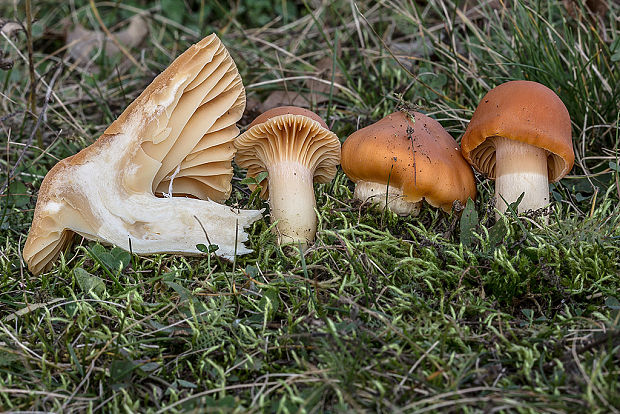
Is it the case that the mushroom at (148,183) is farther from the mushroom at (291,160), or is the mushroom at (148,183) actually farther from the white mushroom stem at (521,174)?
the white mushroom stem at (521,174)

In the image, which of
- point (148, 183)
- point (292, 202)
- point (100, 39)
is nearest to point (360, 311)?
point (292, 202)

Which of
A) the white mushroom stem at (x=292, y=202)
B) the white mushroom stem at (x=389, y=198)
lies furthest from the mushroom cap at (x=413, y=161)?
the white mushroom stem at (x=292, y=202)

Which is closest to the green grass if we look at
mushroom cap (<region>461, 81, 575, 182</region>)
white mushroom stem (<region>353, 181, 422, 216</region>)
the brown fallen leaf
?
white mushroom stem (<region>353, 181, 422, 216</region>)

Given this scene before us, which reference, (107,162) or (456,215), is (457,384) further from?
(107,162)

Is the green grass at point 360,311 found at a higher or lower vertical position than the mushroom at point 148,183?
lower

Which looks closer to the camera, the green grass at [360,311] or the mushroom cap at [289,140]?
the green grass at [360,311]

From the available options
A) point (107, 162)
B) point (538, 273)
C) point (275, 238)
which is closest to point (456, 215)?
point (538, 273)

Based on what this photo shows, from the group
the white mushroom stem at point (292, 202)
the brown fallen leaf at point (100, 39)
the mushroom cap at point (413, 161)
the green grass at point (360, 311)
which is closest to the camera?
the green grass at point (360, 311)

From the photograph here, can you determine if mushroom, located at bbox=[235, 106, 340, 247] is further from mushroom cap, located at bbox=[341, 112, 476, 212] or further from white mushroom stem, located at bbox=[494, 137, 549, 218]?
white mushroom stem, located at bbox=[494, 137, 549, 218]
